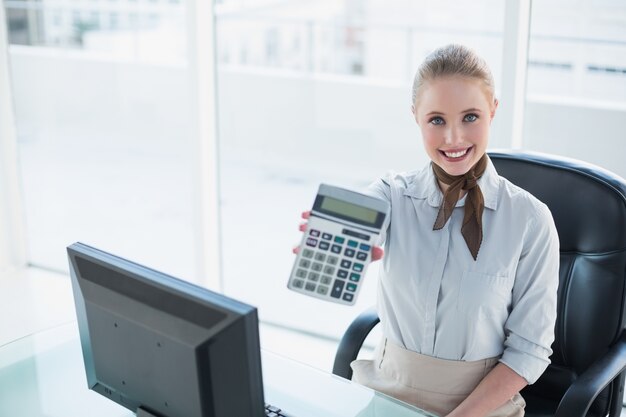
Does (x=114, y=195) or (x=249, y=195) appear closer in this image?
(x=249, y=195)

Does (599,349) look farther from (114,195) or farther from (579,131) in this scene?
(114,195)

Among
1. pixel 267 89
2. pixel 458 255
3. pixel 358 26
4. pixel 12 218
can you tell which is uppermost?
pixel 358 26

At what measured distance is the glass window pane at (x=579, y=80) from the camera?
8.45 ft

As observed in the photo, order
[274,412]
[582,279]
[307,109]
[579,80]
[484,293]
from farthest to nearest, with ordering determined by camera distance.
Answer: [307,109] < [579,80] < [582,279] < [484,293] < [274,412]

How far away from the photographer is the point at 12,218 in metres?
4.11

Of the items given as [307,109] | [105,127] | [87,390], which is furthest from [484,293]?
[105,127]

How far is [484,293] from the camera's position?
1.70 m

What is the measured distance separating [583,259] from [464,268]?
13.9 inches

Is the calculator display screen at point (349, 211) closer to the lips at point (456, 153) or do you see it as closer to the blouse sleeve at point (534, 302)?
the lips at point (456, 153)

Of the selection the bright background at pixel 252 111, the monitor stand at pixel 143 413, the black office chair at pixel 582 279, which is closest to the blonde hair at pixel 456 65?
the black office chair at pixel 582 279

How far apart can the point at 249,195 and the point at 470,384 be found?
1.90 m

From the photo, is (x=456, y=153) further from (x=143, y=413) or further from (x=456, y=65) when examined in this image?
(x=143, y=413)

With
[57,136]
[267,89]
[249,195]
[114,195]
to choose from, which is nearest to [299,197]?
[249,195]

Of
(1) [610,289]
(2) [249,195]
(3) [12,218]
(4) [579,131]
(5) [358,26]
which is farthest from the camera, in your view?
(3) [12,218]
